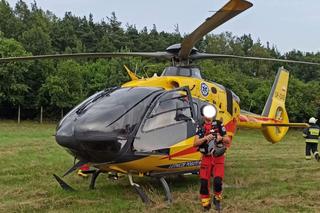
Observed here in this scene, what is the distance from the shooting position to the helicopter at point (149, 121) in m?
6.93

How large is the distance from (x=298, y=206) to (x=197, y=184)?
8.83 ft

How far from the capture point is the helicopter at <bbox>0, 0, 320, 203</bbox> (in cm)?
693

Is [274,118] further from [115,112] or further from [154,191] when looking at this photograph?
[115,112]

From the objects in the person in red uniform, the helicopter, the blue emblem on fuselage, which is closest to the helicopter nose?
the helicopter

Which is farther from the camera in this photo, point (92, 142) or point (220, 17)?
point (92, 142)

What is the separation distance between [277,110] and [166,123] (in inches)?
260

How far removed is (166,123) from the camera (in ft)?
25.5

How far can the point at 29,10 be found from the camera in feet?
248

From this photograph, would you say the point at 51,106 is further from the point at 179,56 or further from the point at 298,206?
the point at 298,206

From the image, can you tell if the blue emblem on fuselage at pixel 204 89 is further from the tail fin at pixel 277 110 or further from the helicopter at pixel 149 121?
the tail fin at pixel 277 110

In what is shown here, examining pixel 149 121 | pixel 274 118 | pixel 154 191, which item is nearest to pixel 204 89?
pixel 149 121

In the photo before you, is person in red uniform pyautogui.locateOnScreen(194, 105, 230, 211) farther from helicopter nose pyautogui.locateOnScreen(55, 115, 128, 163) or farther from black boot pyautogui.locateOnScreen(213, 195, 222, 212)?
helicopter nose pyautogui.locateOnScreen(55, 115, 128, 163)

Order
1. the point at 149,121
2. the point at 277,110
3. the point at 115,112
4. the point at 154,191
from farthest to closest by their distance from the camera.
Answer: the point at 277,110 → the point at 154,191 → the point at 149,121 → the point at 115,112

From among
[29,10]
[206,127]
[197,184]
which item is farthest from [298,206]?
[29,10]
